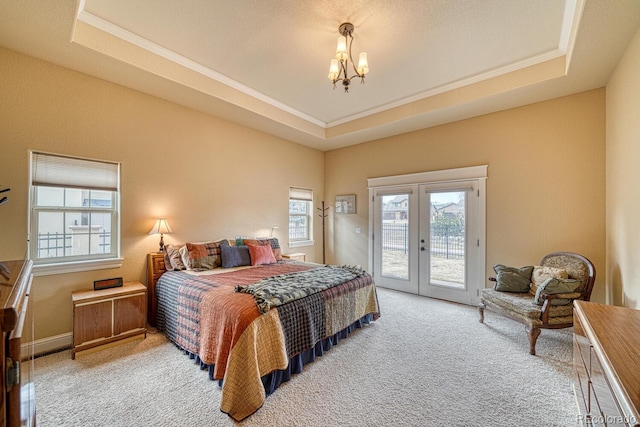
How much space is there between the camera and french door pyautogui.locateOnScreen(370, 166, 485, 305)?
4.14 m

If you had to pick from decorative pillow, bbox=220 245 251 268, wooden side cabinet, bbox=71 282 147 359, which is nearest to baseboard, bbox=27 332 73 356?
wooden side cabinet, bbox=71 282 147 359

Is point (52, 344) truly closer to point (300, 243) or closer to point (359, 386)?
point (359, 386)

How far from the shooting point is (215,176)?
4164 millimetres

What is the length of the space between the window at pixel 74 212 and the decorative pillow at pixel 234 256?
1.25 metres

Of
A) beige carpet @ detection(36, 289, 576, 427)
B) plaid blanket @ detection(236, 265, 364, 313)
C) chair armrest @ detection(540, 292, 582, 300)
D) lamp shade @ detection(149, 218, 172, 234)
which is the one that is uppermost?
lamp shade @ detection(149, 218, 172, 234)

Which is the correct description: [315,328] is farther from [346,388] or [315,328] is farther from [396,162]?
[396,162]

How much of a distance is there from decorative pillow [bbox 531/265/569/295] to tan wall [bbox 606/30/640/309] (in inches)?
17.2

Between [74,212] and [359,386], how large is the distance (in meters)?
3.55

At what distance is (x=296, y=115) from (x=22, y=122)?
11.0 ft

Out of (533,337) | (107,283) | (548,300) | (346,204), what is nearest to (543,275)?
(548,300)

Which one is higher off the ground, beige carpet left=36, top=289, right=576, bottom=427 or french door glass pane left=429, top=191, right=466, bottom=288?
french door glass pane left=429, top=191, right=466, bottom=288

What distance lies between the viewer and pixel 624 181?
254cm

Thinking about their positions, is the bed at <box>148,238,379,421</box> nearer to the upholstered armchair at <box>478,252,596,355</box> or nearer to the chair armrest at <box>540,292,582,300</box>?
the upholstered armchair at <box>478,252,596,355</box>

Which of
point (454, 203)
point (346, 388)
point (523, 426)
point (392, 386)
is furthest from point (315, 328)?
point (454, 203)
